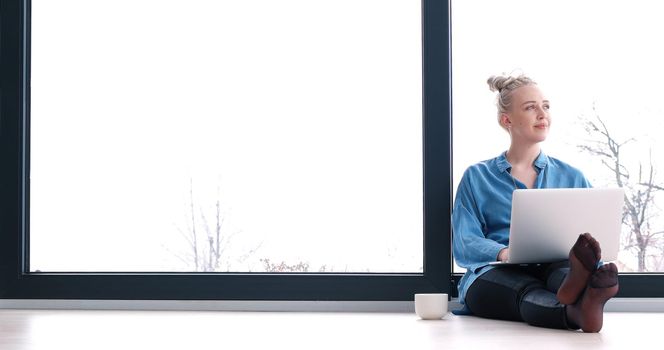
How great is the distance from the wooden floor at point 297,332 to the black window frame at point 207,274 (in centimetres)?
18

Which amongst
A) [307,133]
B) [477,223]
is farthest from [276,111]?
[477,223]

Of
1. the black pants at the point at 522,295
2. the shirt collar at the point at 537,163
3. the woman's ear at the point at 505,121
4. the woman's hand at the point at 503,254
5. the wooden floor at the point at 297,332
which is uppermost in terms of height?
the woman's ear at the point at 505,121

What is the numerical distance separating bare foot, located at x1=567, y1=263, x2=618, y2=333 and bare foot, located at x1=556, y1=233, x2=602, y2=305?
0.02 metres

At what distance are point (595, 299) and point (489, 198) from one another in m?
0.82

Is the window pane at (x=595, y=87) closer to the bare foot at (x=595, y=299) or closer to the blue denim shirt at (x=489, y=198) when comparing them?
the blue denim shirt at (x=489, y=198)

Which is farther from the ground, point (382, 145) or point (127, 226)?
point (382, 145)

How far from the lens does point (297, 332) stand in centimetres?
258

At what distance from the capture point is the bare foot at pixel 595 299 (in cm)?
236

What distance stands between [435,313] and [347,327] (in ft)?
1.18

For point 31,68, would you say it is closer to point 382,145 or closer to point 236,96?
point 236,96

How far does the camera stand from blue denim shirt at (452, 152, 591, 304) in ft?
10.2

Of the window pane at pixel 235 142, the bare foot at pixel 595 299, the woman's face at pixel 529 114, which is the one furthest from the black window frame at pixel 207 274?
the bare foot at pixel 595 299

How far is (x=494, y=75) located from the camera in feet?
10.7

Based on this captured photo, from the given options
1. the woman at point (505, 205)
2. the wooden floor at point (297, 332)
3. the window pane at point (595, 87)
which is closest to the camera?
the wooden floor at point (297, 332)
